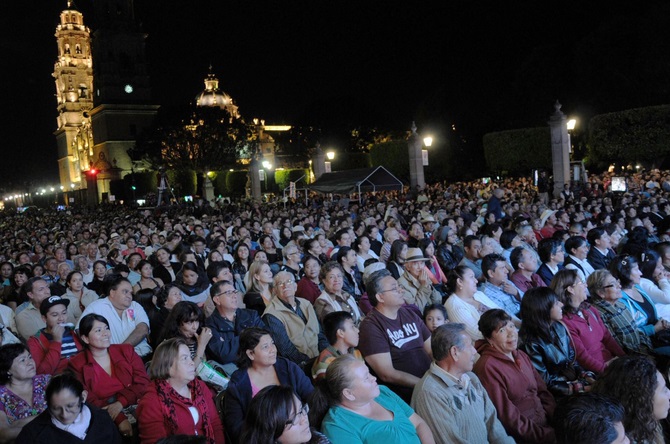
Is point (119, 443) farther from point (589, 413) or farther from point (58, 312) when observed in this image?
point (589, 413)

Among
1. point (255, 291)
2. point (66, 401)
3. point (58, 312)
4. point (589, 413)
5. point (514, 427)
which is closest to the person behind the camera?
point (589, 413)

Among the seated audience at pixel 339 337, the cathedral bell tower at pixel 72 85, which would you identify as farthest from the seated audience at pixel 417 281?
the cathedral bell tower at pixel 72 85

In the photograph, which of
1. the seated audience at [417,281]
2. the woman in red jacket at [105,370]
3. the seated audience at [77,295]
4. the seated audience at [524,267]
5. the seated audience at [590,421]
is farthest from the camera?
the seated audience at [77,295]

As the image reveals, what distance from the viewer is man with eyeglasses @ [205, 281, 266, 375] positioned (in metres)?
→ 5.29

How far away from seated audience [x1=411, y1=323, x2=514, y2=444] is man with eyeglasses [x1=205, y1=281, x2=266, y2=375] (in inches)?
74.5

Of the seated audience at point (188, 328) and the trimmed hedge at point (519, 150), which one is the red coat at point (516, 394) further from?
the trimmed hedge at point (519, 150)

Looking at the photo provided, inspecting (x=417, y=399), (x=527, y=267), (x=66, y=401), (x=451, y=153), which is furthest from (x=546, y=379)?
(x=451, y=153)

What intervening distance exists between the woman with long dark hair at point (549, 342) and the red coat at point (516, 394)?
1.17 feet

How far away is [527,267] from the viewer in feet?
23.1

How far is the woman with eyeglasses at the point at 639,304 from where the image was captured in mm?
5676

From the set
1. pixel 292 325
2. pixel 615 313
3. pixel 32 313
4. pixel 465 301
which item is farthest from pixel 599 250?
pixel 32 313

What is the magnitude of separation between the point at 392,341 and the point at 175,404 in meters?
1.85

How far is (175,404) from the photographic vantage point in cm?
396

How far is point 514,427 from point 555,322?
1200 mm
